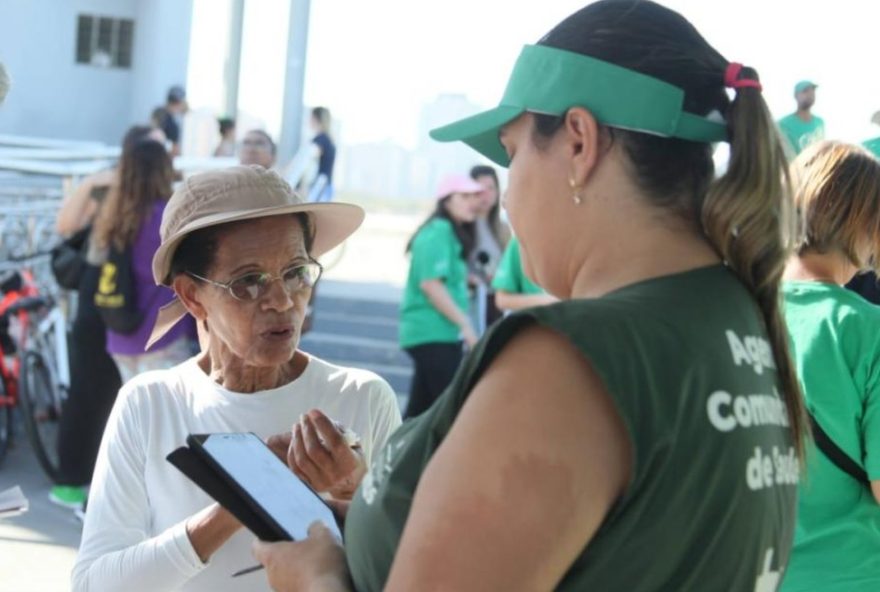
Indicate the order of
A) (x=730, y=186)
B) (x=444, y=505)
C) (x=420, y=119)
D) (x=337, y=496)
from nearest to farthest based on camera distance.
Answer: (x=444, y=505)
(x=730, y=186)
(x=337, y=496)
(x=420, y=119)

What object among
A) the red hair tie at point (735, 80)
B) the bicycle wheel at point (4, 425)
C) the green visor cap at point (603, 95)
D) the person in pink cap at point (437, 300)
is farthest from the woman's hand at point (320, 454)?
the bicycle wheel at point (4, 425)

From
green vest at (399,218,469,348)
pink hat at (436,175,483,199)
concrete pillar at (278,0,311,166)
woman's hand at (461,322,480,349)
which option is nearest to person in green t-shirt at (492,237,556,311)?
woman's hand at (461,322,480,349)

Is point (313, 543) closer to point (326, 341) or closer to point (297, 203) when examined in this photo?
point (297, 203)

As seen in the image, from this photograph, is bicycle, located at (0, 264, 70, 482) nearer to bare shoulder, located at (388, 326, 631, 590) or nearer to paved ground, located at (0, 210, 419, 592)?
paved ground, located at (0, 210, 419, 592)

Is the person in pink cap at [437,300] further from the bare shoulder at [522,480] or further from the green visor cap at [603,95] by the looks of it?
the bare shoulder at [522,480]

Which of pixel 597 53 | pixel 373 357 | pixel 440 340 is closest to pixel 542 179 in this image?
pixel 597 53

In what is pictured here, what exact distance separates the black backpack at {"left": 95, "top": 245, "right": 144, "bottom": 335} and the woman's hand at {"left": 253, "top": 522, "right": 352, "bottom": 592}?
449cm

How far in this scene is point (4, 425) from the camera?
23.4 ft

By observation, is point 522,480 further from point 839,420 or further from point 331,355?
point 331,355

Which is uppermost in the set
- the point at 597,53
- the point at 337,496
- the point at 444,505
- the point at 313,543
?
the point at 597,53

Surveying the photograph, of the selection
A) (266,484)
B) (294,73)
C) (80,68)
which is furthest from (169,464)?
(80,68)

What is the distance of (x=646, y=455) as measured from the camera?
126 cm

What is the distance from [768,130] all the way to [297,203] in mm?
1254

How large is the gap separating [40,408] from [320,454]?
18.2 ft
